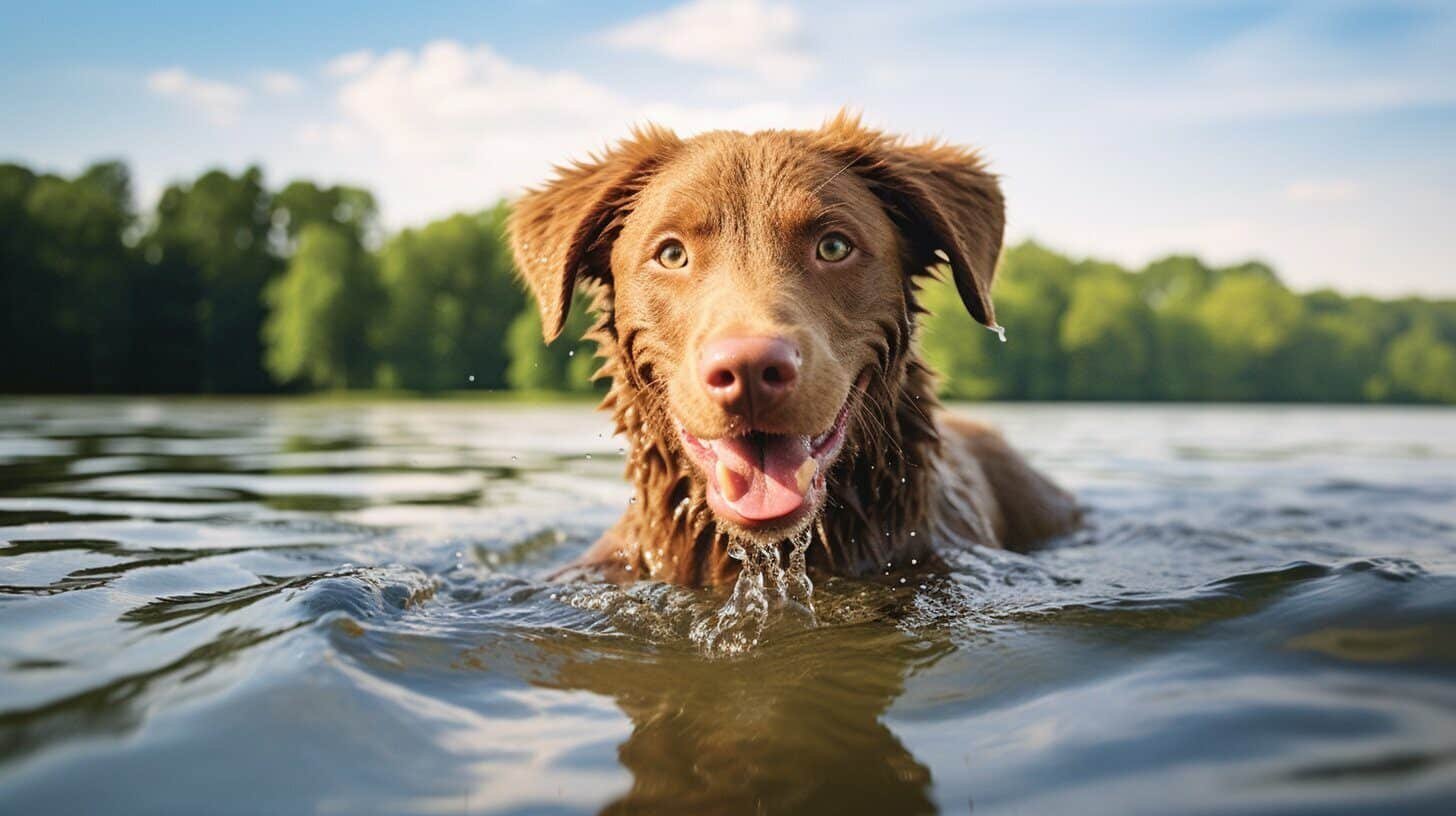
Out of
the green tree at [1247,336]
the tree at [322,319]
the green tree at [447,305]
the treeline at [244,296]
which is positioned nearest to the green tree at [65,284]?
the treeline at [244,296]

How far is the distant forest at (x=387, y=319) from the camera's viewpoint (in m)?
55.0

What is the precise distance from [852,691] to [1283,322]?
3512 inches

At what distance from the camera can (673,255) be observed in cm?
426

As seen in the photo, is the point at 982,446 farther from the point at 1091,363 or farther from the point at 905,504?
the point at 1091,363

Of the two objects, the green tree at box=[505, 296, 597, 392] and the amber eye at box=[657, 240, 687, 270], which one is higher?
the amber eye at box=[657, 240, 687, 270]

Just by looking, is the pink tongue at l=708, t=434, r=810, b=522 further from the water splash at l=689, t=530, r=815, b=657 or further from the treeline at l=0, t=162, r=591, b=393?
the treeline at l=0, t=162, r=591, b=393

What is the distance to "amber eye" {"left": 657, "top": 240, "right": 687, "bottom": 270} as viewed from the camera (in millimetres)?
4230

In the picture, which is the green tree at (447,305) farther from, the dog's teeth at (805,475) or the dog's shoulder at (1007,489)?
the dog's teeth at (805,475)

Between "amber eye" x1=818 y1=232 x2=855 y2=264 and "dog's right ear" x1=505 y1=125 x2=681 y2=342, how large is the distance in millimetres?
1005

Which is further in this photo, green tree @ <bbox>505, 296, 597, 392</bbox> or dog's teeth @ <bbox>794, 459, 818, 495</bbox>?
green tree @ <bbox>505, 296, 597, 392</bbox>

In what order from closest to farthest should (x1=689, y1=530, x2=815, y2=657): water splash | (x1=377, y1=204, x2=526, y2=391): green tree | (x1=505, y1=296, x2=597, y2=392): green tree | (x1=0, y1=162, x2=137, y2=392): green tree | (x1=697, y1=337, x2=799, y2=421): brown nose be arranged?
(x1=697, y1=337, x2=799, y2=421): brown nose
(x1=689, y1=530, x2=815, y2=657): water splash
(x1=0, y1=162, x2=137, y2=392): green tree
(x1=505, y1=296, x2=597, y2=392): green tree
(x1=377, y1=204, x2=526, y2=391): green tree

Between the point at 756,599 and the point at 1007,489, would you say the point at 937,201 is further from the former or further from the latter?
the point at 1007,489

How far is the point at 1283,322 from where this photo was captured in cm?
8094

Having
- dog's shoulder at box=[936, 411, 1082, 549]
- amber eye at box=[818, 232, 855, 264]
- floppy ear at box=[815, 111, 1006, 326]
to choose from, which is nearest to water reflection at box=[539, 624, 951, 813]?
amber eye at box=[818, 232, 855, 264]
